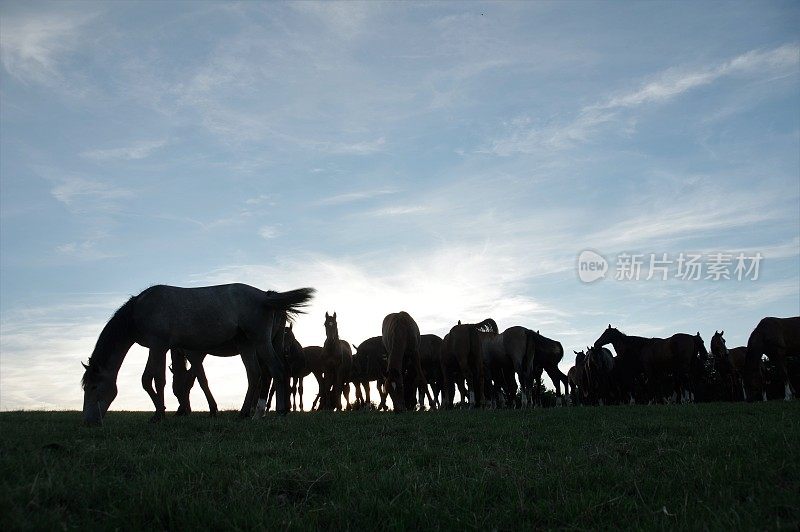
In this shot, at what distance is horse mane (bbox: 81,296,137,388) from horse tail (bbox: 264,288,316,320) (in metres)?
2.81

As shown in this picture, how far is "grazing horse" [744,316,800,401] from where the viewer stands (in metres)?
20.4

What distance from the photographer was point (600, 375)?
94.4 ft

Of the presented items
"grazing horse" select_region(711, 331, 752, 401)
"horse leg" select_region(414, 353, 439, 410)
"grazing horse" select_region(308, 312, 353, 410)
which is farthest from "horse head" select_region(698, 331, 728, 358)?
"grazing horse" select_region(308, 312, 353, 410)

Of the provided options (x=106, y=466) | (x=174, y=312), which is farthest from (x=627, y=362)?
(x=106, y=466)

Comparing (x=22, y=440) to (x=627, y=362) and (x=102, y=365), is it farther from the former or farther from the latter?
(x=627, y=362)

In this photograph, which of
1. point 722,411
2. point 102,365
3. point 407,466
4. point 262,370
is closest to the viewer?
point 407,466

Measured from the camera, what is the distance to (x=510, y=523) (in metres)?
4.63

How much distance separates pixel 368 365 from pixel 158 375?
1556cm

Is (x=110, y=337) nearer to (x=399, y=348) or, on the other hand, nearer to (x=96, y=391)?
(x=96, y=391)

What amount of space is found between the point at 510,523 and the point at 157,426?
7468mm

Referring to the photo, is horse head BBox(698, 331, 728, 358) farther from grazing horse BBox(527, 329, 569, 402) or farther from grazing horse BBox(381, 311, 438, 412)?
grazing horse BBox(381, 311, 438, 412)

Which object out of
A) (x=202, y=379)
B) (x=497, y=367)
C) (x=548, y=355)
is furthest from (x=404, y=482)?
(x=548, y=355)

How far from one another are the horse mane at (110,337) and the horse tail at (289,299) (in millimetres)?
2808

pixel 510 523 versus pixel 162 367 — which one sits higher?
pixel 162 367
